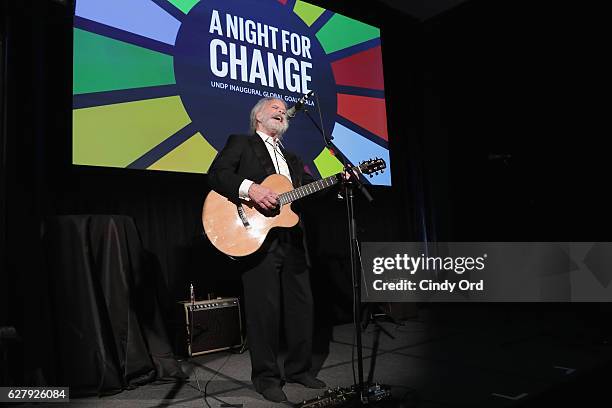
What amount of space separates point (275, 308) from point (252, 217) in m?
0.48

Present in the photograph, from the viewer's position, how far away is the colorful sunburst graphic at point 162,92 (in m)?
3.18

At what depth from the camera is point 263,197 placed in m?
2.29

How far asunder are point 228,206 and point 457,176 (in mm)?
4367

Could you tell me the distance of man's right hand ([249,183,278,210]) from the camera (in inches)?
90.3

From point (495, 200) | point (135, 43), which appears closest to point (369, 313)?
point (495, 200)

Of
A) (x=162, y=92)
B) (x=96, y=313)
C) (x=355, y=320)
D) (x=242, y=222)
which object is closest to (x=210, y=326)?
(x=96, y=313)

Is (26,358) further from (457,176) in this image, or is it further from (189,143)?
(457,176)

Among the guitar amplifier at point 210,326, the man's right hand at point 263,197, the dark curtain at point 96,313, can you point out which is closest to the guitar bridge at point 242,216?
the man's right hand at point 263,197

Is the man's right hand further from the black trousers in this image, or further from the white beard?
the white beard

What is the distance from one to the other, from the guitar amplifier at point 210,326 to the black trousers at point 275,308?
3.27 feet

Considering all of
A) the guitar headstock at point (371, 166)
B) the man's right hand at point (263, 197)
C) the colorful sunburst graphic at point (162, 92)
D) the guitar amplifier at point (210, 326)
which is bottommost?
the guitar amplifier at point (210, 326)

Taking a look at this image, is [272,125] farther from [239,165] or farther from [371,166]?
[371,166]

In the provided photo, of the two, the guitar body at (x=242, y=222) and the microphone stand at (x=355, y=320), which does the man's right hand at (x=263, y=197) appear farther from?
the microphone stand at (x=355, y=320)

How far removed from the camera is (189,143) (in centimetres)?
358
